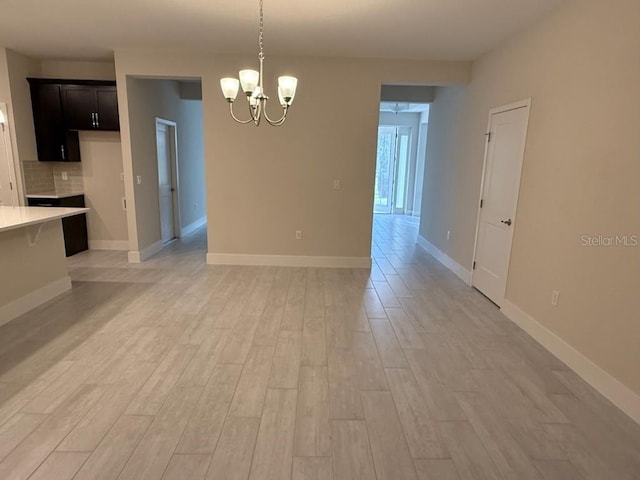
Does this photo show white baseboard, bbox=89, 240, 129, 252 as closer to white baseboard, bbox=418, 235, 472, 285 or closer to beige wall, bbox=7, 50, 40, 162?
beige wall, bbox=7, 50, 40, 162

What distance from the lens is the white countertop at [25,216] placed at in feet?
9.70

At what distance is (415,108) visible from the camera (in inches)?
393

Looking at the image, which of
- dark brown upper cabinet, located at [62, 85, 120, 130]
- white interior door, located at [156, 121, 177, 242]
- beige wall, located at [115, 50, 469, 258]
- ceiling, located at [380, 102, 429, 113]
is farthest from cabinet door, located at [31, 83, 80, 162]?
ceiling, located at [380, 102, 429, 113]

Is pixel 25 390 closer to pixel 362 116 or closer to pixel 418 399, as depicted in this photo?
pixel 418 399

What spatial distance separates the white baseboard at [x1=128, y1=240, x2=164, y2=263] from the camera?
5.32 m

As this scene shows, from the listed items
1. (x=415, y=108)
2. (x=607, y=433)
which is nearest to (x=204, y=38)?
(x=607, y=433)

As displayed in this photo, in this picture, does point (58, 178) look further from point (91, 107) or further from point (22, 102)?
point (91, 107)

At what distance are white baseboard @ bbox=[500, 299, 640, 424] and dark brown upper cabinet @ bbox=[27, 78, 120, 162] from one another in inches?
226

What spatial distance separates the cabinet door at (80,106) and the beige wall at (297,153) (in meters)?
0.78

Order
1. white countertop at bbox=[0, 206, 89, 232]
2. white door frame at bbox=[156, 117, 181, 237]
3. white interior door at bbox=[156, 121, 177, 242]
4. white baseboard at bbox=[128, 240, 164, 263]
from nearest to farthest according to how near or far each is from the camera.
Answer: white countertop at bbox=[0, 206, 89, 232] < white baseboard at bbox=[128, 240, 164, 263] < white interior door at bbox=[156, 121, 177, 242] < white door frame at bbox=[156, 117, 181, 237]

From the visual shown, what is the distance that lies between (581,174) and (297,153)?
3.33 m

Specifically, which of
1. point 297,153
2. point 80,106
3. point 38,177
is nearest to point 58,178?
point 38,177

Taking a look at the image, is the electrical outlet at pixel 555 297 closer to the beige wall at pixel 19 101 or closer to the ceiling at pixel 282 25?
the ceiling at pixel 282 25

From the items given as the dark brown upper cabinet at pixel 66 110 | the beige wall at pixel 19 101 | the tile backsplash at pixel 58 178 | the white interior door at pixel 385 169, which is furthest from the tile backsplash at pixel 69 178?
the white interior door at pixel 385 169
